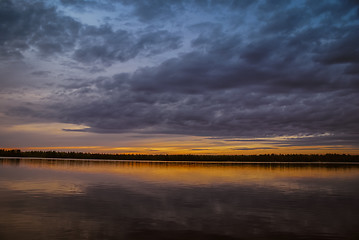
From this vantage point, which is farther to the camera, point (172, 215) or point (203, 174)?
point (203, 174)

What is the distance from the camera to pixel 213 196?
24.1 meters

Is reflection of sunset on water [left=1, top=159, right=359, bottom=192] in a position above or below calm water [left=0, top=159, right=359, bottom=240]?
below

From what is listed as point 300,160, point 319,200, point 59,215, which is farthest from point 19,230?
point 300,160

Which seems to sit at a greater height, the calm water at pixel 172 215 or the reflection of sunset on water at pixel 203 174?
the calm water at pixel 172 215

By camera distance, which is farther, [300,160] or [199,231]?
[300,160]

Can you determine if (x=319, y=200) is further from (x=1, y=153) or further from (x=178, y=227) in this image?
(x=1, y=153)

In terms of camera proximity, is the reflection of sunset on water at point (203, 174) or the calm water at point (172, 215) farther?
the reflection of sunset on water at point (203, 174)

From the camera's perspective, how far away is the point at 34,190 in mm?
25203

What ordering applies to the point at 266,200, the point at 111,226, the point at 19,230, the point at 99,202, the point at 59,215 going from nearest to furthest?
the point at 19,230
the point at 111,226
the point at 59,215
the point at 99,202
the point at 266,200

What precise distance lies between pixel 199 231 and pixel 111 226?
4271 mm

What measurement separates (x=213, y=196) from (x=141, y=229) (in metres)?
11.3

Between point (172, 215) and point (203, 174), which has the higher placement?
point (172, 215)

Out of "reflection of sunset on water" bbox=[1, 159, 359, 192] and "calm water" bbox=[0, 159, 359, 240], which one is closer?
"calm water" bbox=[0, 159, 359, 240]

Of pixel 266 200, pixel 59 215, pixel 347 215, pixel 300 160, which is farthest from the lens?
pixel 300 160
